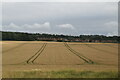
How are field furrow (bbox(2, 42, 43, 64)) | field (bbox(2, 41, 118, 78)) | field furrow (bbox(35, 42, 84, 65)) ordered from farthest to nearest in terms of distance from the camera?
field furrow (bbox(2, 42, 43, 64))
field furrow (bbox(35, 42, 84, 65))
field (bbox(2, 41, 118, 78))

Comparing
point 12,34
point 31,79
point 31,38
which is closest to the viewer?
point 31,79

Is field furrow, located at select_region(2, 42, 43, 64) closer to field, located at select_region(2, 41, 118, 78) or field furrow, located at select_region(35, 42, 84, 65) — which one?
field, located at select_region(2, 41, 118, 78)

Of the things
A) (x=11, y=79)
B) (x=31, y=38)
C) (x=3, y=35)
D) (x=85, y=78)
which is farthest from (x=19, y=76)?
(x=3, y=35)

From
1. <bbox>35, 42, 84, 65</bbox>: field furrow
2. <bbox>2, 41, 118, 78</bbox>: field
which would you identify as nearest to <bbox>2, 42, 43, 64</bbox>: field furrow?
<bbox>2, 41, 118, 78</bbox>: field

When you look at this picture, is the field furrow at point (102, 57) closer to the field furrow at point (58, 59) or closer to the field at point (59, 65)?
the field at point (59, 65)

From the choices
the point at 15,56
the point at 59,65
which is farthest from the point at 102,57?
the point at 15,56

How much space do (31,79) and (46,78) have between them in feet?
4.15

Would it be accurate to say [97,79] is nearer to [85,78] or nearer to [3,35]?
[85,78]

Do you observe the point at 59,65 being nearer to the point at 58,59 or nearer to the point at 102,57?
the point at 58,59

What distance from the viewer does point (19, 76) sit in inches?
667

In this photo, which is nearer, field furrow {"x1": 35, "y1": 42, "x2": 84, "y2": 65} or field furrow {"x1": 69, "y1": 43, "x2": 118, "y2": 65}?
field furrow {"x1": 35, "y1": 42, "x2": 84, "y2": 65}

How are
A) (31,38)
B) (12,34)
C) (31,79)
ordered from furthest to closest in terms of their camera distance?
1. (12,34)
2. (31,38)
3. (31,79)

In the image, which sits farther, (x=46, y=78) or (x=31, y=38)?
(x=31, y=38)

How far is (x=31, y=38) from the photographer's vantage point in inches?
4419
